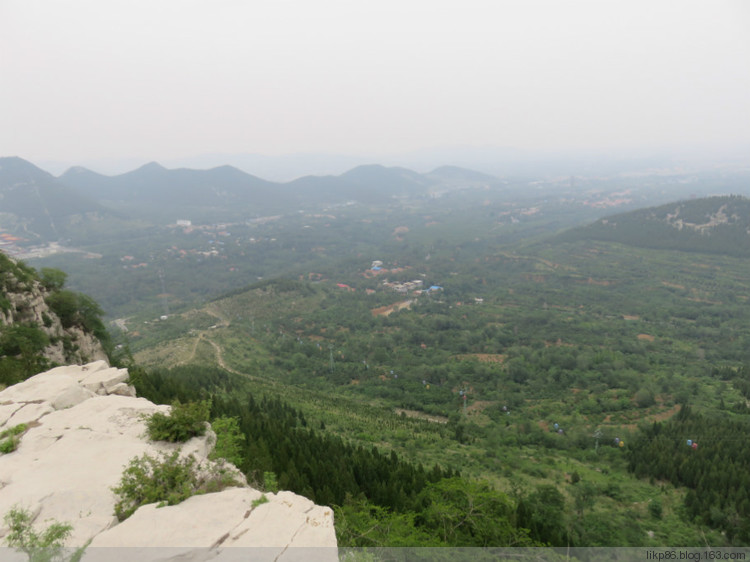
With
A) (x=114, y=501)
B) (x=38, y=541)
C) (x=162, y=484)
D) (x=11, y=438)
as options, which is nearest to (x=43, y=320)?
(x=11, y=438)

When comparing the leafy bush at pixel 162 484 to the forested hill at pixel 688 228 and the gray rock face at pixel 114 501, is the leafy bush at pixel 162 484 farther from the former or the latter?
the forested hill at pixel 688 228

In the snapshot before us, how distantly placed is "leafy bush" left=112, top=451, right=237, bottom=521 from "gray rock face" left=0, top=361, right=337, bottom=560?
244 millimetres

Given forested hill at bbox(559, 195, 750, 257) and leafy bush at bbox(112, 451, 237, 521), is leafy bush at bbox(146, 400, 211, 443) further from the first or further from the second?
forested hill at bbox(559, 195, 750, 257)

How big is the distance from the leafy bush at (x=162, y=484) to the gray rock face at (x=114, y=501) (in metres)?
0.24

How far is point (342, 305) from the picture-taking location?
93188mm

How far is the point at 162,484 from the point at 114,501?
116 cm

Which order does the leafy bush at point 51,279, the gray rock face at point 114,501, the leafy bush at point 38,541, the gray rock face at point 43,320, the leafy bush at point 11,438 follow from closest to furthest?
the leafy bush at point 38,541, the gray rock face at point 114,501, the leafy bush at point 11,438, the gray rock face at point 43,320, the leafy bush at point 51,279

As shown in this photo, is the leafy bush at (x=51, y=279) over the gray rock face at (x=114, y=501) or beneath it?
over

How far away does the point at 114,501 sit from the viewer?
906 centimetres

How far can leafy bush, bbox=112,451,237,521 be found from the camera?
28.9ft

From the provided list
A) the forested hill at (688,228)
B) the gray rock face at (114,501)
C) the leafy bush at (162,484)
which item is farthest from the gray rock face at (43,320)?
the forested hill at (688,228)

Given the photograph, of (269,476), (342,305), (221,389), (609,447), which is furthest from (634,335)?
(269,476)

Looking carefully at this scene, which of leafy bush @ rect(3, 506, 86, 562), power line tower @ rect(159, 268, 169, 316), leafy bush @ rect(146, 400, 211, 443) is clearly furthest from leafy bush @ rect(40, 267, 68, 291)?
power line tower @ rect(159, 268, 169, 316)

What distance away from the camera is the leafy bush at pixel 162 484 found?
882cm
